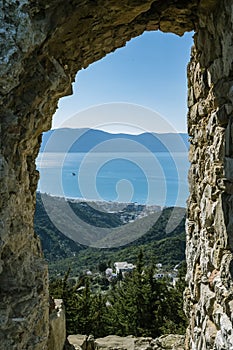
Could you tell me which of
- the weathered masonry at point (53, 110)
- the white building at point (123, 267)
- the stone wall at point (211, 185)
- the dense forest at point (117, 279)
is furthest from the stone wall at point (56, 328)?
the white building at point (123, 267)

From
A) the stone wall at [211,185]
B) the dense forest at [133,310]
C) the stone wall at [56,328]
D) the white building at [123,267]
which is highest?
the stone wall at [211,185]

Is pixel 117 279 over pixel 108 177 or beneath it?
beneath

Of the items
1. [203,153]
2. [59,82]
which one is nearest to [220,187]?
[203,153]

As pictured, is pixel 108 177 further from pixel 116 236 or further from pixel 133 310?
pixel 116 236

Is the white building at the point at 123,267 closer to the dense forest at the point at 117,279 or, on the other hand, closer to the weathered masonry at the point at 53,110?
the dense forest at the point at 117,279

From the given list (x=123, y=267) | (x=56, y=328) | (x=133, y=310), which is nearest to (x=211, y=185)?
(x=56, y=328)

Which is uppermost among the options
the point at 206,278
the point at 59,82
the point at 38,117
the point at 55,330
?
the point at 59,82

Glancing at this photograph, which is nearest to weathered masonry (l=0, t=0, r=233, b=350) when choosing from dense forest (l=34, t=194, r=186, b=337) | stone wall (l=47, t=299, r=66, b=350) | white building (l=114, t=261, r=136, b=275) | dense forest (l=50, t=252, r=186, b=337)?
stone wall (l=47, t=299, r=66, b=350)

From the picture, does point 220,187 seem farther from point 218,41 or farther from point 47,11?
point 47,11

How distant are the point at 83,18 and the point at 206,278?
9.40 feet

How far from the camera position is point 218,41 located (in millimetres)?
3314

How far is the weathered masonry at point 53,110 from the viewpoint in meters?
2.96

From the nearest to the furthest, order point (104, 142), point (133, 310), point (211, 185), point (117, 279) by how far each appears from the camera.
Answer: point (211, 185) < point (104, 142) < point (133, 310) < point (117, 279)

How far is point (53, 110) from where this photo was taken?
404cm
